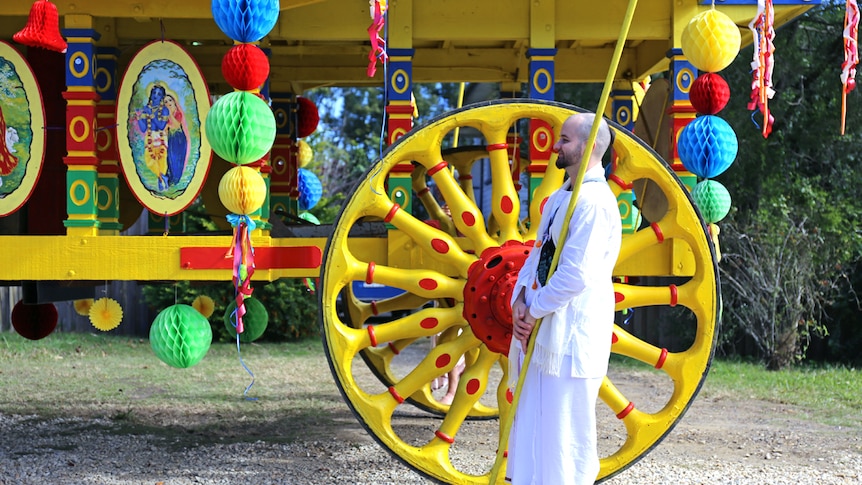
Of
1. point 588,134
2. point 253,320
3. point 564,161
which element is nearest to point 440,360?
point 564,161

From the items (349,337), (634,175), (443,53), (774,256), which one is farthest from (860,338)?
(349,337)

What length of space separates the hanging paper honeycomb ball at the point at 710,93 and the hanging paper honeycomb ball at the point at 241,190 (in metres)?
1.97

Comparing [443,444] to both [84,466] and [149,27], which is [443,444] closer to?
[84,466]

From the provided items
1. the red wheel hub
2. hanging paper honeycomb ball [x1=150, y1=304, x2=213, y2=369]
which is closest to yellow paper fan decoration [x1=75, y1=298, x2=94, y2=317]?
hanging paper honeycomb ball [x1=150, y1=304, x2=213, y2=369]

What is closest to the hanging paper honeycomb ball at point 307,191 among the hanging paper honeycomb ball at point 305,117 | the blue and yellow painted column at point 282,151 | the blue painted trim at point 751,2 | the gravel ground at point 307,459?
the hanging paper honeycomb ball at point 305,117

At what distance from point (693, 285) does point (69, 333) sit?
10391 mm

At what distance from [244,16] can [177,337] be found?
1450mm

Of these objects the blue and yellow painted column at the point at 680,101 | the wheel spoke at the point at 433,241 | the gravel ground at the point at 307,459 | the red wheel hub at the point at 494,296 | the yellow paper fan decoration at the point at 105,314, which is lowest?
the gravel ground at the point at 307,459

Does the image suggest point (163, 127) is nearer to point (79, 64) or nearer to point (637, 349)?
point (79, 64)

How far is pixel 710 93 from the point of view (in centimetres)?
432

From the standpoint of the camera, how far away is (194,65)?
4590 mm

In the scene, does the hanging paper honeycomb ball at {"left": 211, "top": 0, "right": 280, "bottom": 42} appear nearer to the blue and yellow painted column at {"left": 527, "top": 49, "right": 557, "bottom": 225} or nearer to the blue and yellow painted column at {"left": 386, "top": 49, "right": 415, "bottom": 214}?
the blue and yellow painted column at {"left": 386, "top": 49, "right": 415, "bottom": 214}

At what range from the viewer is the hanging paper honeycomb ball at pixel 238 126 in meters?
3.98

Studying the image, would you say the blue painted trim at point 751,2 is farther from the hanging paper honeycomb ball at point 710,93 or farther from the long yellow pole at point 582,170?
the long yellow pole at point 582,170
